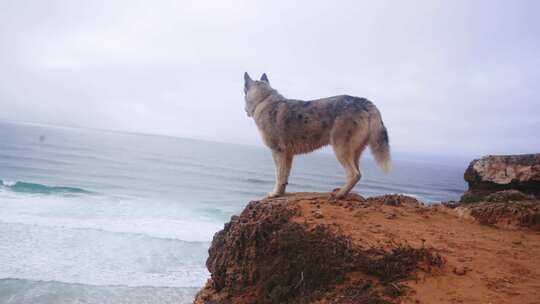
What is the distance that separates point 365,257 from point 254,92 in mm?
4435

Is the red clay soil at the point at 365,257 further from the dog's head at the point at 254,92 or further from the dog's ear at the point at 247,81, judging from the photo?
the dog's ear at the point at 247,81

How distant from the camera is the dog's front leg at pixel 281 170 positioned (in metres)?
6.44

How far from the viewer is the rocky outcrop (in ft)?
26.9

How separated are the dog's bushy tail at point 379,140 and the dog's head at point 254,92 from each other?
237cm

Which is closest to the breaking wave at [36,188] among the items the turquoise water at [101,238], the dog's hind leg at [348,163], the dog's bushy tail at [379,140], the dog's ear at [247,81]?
the turquoise water at [101,238]

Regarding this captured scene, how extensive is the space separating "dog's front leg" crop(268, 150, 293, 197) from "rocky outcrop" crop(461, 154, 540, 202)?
4890 millimetres

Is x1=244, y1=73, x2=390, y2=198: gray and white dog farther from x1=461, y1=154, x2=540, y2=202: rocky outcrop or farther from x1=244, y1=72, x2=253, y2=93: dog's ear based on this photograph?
x1=461, y1=154, x2=540, y2=202: rocky outcrop

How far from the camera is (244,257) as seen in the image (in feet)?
16.5

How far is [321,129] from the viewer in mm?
6078

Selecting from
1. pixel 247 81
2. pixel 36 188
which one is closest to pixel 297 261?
pixel 247 81

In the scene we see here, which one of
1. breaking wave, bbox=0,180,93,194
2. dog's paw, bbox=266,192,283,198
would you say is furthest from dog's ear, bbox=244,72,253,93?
breaking wave, bbox=0,180,93,194

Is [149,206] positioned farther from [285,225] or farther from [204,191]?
[285,225]

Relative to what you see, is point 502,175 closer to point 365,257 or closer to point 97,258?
point 365,257

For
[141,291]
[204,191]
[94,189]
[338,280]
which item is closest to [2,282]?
[141,291]
